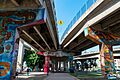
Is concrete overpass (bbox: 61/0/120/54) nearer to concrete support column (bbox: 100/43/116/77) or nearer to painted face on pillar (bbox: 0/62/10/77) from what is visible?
concrete support column (bbox: 100/43/116/77)

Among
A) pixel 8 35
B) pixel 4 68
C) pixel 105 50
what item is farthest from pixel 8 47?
pixel 105 50

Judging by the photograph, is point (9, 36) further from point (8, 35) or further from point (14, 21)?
point (14, 21)

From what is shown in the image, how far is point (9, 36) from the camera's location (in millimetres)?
16328

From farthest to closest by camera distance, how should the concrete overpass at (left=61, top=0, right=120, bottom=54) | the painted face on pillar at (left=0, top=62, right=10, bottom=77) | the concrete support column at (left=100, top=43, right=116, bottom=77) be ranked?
the concrete support column at (left=100, top=43, right=116, bottom=77) → the concrete overpass at (left=61, top=0, right=120, bottom=54) → the painted face on pillar at (left=0, top=62, right=10, bottom=77)

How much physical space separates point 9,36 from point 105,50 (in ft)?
46.1

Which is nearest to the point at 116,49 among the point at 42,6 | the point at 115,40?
the point at 115,40

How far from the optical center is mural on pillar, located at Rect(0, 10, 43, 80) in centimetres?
1548

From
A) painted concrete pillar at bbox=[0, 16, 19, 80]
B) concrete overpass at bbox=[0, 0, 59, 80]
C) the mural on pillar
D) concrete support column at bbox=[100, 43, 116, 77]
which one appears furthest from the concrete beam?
painted concrete pillar at bbox=[0, 16, 19, 80]

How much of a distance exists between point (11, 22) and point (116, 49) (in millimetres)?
49380

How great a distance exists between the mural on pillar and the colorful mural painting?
33.9 ft

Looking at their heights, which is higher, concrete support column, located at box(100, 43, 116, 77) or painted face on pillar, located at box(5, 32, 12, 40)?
painted face on pillar, located at box(5, 32, 12, 40)

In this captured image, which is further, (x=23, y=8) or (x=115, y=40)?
(x=115, y=40)

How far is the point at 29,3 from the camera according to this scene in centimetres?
1673

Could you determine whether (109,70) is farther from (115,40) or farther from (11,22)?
(11,22)
